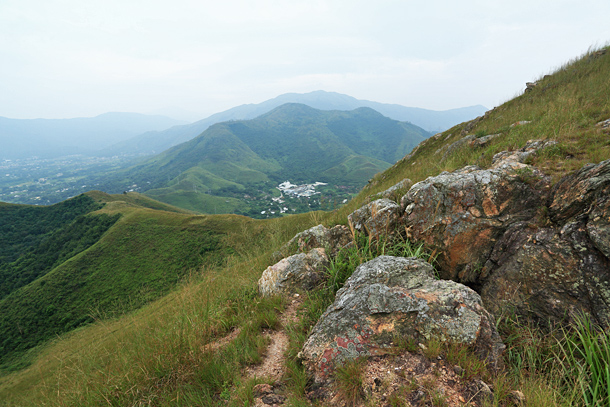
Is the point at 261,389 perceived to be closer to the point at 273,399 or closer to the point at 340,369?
the point at 273,399

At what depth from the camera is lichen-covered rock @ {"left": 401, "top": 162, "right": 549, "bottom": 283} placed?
4504 millimetres

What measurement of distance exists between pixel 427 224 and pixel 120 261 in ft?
258

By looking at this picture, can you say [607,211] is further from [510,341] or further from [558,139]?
[558,139]

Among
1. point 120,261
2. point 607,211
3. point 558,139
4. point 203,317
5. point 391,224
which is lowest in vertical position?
point 120,261

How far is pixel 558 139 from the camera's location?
6.20 meters

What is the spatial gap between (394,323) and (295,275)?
275cm

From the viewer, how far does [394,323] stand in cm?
327

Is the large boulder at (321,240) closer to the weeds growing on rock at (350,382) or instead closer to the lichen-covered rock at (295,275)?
the lichen-covered rock at (295,275)

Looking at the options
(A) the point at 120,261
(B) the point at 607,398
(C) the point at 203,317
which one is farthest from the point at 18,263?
(B) the point at 607,398

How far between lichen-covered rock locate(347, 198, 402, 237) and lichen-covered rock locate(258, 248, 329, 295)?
4.18 ft

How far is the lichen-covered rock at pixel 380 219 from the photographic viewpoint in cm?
572

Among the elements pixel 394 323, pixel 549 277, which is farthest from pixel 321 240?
pixel 549 277

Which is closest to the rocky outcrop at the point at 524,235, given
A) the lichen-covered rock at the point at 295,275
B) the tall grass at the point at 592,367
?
the tall grass at the point at 592,367

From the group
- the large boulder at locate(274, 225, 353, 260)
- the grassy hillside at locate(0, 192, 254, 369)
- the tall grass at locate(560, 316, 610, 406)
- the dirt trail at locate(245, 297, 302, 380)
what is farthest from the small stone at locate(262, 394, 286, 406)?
the grassy hillside at locate(0, 192, 254, 369)
